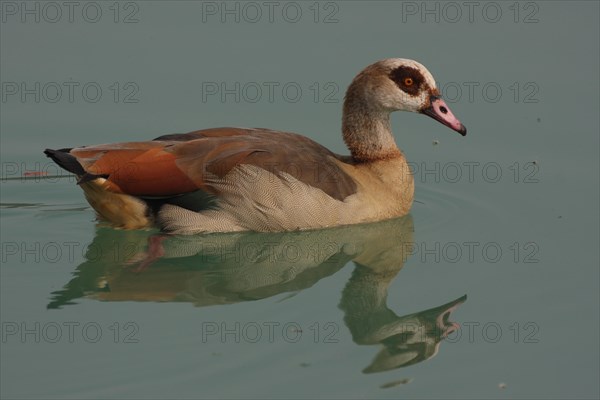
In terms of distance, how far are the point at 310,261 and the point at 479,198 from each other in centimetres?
224

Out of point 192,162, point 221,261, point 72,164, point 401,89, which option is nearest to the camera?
point 221,261

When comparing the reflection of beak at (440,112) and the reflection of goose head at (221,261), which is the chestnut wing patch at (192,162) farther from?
the reflection of beak at (440,112)

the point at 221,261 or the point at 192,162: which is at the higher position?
the point at 192,162

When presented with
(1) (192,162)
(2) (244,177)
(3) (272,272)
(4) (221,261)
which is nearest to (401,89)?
(2) (244,177)

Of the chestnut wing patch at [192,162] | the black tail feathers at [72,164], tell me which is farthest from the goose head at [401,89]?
the black tail feathers at [72,164]

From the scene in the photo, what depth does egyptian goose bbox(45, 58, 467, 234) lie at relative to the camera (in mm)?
10305

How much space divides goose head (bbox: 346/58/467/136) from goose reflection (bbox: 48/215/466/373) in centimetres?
104

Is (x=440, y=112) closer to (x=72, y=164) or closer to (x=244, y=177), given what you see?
(x=244, y=177)

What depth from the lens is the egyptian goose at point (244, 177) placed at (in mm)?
10305

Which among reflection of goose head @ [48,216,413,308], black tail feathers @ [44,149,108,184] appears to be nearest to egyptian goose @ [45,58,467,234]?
black tail feathers @ [44,149,108,184]

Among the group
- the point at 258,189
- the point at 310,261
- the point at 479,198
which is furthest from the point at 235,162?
the point at 479,198

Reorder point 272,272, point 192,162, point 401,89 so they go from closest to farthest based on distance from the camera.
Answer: point 272,272, point 192,162, point 401,89

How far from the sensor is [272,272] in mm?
9828

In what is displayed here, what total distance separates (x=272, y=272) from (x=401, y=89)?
2.28 metres
